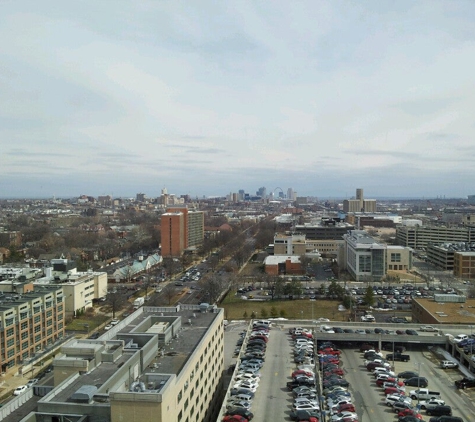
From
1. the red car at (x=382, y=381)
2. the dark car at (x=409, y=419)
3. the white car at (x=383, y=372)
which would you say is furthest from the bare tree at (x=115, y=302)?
the dark car at (x=409, y=419)

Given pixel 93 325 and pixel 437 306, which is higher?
pixel 437 306

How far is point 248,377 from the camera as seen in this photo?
7488 mm

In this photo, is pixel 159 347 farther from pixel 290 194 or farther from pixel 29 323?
pixel 290 194

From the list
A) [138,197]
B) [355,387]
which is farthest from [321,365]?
[138,197]

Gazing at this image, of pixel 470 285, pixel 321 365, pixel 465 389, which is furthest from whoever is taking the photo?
pixel 470 285

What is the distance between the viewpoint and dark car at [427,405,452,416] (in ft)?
23.1

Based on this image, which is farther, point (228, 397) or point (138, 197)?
point (138, 197)

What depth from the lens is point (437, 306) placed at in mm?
12852

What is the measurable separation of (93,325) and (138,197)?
94.3m

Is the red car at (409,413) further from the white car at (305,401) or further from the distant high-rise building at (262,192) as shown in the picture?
the distant high-rise building at (262,192)

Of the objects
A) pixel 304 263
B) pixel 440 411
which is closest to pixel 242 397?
pixel 440 411

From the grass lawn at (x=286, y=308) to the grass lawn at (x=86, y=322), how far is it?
414 cm

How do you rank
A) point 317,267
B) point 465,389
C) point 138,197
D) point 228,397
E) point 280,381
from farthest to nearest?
point 138,197 → point 317,267 → point 465,389 → point 280,381 → point 228,397

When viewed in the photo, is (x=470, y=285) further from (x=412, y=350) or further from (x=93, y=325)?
(x=93, y=325)
